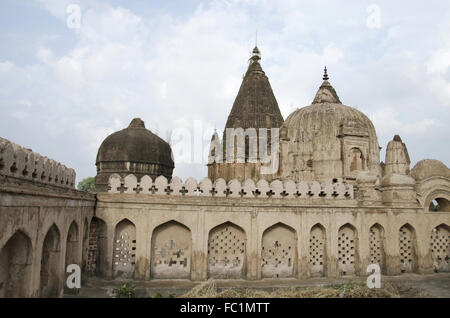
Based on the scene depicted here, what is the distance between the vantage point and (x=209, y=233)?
11633 mm

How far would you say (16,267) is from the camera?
6.39 m

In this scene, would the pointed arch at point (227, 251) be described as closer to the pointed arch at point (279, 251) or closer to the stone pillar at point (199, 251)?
the stone pillar at point (199, 251)

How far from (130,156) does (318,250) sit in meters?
11.3

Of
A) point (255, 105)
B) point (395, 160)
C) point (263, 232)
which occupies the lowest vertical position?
point (263, 232)

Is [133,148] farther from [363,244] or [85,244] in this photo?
[363,244]

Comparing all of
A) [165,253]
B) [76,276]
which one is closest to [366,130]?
[165,253]

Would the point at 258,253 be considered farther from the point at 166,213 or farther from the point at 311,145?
the point at 311,145

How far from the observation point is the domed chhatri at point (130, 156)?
63.0 feet

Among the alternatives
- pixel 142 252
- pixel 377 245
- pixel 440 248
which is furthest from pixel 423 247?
pixel 142 252

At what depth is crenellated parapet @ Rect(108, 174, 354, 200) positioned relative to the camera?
451 inches

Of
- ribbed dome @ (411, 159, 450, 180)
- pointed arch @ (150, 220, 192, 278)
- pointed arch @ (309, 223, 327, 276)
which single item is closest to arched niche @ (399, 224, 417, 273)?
ribbed dome @ (411, 159, 450, 180)

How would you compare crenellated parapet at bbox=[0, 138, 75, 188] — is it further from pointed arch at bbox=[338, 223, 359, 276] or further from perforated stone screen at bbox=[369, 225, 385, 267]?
perforated stone screen at bbox=[369, 225, 385, 267]

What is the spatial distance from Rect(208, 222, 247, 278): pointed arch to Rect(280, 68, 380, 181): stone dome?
633 centimetres

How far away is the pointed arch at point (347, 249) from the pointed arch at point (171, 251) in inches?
209
